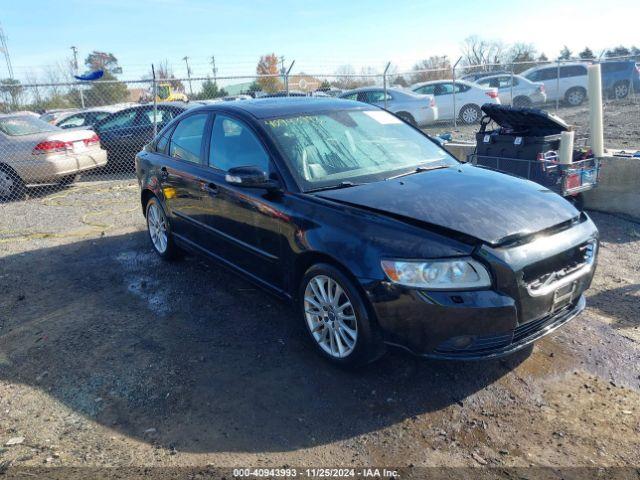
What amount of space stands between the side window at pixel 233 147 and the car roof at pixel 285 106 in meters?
0.14

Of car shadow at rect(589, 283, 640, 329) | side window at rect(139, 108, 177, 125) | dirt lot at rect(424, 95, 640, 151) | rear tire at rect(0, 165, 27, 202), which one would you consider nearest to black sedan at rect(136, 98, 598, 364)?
car shadow at rect(589, 283, 640, 329)

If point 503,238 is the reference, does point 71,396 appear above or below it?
below

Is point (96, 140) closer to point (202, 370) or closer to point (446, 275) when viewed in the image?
point (202, 370)

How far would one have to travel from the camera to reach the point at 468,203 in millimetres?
3285

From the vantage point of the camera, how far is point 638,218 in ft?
21.2

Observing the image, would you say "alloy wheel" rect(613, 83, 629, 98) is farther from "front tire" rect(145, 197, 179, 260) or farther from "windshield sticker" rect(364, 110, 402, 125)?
"front tire" rect(145, 197, 179, 260)

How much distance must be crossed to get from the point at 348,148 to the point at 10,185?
7.66 meters

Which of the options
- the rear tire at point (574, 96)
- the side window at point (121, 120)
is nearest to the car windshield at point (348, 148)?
the side window at point (121, 120)

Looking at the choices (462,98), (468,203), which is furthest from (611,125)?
(468,203)

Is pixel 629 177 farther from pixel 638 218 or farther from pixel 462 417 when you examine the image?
pixel 462 417

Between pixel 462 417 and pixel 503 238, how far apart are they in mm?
1058

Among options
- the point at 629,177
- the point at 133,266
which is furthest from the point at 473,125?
the point at 133,266

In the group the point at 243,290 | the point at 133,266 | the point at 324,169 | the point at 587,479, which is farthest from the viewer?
the point at 133,266

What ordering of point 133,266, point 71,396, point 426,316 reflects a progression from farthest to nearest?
point 133,266
point 71,396
point 426,316
